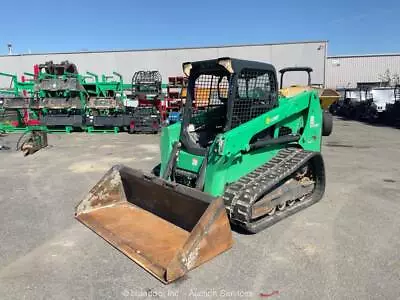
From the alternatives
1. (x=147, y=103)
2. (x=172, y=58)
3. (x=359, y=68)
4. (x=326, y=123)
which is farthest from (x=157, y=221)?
(x=359, y=68)

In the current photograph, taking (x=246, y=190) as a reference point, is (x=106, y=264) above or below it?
below

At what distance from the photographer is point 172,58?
2916cm

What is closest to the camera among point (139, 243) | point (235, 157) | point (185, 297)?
point (185, 297)

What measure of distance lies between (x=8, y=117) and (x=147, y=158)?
9.76 metres

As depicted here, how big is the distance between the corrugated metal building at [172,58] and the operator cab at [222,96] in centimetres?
2233

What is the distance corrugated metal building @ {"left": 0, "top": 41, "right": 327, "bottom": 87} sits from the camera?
26672 mm

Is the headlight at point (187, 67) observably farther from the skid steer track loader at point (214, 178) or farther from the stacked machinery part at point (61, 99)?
the stacked machinery part at point (61, 99)

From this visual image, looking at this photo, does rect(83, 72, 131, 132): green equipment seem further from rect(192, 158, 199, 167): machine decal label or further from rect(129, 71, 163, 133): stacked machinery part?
rect(192, 158, 199, 167): machine decal label

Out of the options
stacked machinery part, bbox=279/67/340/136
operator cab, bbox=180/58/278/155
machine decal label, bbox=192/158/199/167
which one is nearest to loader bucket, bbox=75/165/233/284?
machine decal label, bbox=192/158/199/167

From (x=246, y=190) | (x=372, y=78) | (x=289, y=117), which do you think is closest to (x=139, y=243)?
(x=246, y=190)

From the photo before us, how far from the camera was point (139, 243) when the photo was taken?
13.1 ft

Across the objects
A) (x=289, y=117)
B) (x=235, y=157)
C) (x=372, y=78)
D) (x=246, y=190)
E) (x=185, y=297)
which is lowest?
(x=185, y=297)

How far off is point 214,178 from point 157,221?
0.94 m

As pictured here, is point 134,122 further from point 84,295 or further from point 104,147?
point 84,295
